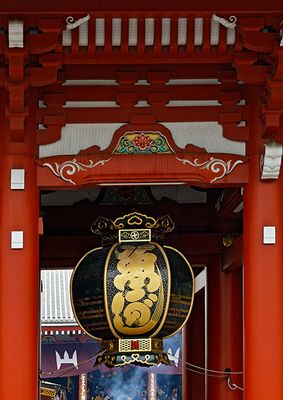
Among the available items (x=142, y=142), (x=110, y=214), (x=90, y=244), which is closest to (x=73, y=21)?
(x=142, y=142)

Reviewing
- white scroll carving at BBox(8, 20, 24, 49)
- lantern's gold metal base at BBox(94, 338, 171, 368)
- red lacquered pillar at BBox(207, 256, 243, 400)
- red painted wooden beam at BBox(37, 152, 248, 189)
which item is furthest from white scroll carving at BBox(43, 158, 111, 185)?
red lacquered pillar at BBox(207, 256, 243, 400)

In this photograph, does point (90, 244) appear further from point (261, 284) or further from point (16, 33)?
point (16, 33)

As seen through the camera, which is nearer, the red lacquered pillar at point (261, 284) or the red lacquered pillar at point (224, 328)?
the red lacquered pillar at point (261, 284)

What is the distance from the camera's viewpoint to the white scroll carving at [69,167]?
29.5 ft

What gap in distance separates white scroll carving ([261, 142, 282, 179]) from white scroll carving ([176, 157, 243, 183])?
298mm

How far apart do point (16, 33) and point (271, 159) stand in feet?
7.21

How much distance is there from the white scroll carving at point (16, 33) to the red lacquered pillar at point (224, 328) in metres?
4.75

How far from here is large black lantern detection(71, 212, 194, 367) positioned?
9.90 m

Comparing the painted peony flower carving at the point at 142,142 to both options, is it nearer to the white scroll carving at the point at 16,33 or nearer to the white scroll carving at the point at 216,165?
the white scroll carving at the point at 216,165

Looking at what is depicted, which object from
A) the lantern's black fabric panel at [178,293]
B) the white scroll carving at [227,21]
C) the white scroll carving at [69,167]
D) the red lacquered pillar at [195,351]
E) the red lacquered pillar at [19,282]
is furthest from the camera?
the red lacquered pillar at [195,351]

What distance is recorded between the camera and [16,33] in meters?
8.15

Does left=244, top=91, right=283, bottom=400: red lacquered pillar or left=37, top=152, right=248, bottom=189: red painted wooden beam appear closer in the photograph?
left=244, top=91, right=283, bottom=400: red lacquered pillar

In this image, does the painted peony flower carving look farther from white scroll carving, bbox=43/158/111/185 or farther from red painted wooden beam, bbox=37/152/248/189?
white scroll carving, bbox=43/158/111/185

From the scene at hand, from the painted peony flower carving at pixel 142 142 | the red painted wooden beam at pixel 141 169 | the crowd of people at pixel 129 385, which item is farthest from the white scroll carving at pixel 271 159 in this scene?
the crowd of people at pixel 129 385
